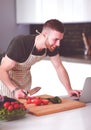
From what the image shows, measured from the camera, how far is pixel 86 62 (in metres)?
3.14

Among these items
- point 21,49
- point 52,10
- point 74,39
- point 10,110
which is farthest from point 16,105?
point 74,39

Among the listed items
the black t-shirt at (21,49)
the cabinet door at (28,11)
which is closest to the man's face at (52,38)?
the black t-shirt at (21,49)

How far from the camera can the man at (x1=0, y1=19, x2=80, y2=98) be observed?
1987 millimetres

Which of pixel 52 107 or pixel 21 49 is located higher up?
pixel 21 49

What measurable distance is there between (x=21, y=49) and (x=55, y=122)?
769 millimetres

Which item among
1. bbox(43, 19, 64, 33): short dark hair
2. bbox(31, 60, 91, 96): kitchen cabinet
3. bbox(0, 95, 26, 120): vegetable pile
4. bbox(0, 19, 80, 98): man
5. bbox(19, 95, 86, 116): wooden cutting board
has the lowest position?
bbox(31, 60, 91, 96): kitchen cabinet

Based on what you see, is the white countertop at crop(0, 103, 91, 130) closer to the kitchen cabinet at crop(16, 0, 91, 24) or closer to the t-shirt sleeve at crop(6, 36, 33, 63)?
the t-shirt sleeve at crop(6, 36, 33, 63)

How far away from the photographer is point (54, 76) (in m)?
3.59

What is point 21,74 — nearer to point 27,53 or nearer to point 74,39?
point 27,53

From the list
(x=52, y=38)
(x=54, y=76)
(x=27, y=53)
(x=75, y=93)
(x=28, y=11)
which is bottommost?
(x=54, y=76)

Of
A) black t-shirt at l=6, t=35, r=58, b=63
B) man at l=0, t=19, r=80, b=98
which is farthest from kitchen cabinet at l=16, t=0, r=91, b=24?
black t-shirt at l=6, t=35, r=58, b=63

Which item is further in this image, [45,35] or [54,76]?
[54,76]

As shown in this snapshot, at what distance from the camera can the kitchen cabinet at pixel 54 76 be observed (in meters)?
3.23

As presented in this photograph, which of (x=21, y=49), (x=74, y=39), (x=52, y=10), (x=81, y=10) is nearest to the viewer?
(x=21, y=49)
